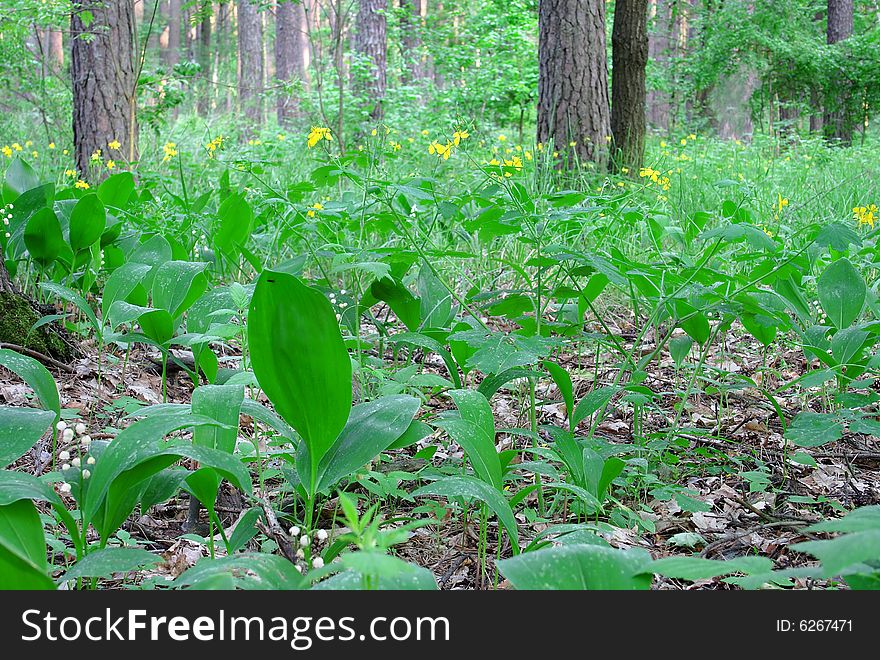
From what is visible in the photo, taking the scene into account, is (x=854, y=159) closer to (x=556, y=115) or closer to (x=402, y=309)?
(x=556, y=115)

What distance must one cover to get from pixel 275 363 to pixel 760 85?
13428 millimetres

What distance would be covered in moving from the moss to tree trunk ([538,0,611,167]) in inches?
163

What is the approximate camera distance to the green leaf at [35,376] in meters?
1.46

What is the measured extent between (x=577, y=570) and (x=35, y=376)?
113cm

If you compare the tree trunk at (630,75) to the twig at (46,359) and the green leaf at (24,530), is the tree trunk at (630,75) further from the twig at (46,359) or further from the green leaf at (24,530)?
the green leaf at (24,530)

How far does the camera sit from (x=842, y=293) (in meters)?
2.13

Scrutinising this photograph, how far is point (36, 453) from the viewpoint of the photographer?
1.97 meters

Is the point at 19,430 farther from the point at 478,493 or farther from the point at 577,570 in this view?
the point at 577,570

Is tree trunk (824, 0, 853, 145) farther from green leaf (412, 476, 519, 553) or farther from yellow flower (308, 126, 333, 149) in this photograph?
green leaf (412, 476, 519, 553)

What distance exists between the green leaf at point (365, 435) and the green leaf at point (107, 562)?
313 millimetres

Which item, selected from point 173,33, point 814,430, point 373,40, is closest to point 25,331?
point 814,430

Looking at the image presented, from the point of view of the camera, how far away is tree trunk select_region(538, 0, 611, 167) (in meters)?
5.78
